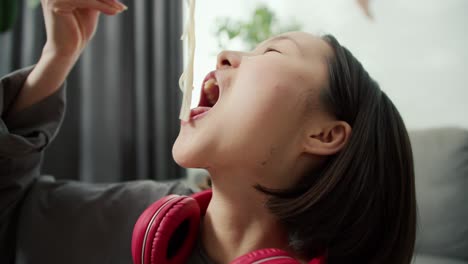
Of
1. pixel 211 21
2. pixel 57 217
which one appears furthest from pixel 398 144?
pixel 211 21

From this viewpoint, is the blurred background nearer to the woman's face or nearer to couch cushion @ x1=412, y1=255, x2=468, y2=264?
the woman's face

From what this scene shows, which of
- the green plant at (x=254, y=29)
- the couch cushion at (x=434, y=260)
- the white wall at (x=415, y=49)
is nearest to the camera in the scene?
the couch cushion at (x=434, y=260)

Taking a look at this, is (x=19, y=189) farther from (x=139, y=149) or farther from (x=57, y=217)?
(x=139, y=149)

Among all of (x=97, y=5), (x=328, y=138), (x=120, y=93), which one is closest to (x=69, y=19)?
(x=97, y=5)

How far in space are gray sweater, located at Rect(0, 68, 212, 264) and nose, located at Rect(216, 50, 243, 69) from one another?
1.33 feet

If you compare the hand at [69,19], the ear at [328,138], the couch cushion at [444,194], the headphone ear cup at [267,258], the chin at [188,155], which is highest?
the hand at [69,19]

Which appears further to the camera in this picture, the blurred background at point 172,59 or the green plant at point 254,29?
the green plant at point 254,29

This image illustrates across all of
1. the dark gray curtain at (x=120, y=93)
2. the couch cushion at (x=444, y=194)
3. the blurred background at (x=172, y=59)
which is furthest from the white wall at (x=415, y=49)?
the dark gray curtain at (x=120, y=93)

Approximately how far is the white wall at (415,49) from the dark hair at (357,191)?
52 centimetres

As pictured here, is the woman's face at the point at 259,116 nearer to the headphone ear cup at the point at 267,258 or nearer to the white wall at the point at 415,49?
the headphone ear cup at the point at 267,258

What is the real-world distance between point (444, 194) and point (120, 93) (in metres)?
1.64

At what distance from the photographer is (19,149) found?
70cm

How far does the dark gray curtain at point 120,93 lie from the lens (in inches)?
63.2

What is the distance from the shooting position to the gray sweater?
2.42 feet
